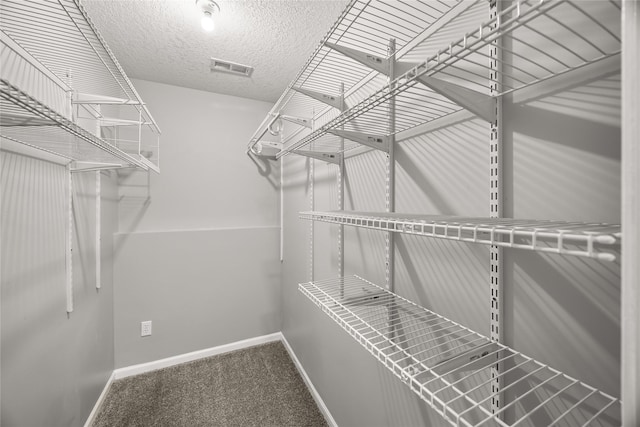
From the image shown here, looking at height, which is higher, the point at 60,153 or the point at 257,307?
the point at 60,153

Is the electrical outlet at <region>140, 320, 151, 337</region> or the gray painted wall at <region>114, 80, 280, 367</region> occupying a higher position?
the gray painted wall at <region>114, 80, 280, 367</region>

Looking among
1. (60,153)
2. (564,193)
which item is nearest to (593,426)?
(564,193)

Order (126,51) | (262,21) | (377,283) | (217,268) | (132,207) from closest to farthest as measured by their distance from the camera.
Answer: (377,283)
(262,21)
(126,51)
(132,207)
(217,268)

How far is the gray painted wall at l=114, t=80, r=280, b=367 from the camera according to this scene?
204cm

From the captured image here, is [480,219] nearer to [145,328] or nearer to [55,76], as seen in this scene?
[55,76]

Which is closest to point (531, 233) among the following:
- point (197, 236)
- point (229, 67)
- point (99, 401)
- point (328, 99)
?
point (328, 99)

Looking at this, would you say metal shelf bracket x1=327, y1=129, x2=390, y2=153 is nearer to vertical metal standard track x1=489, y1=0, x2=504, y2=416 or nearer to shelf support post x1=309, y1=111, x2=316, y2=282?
vertical metal standard track x1=489, y1=0, x2=504, y2=416

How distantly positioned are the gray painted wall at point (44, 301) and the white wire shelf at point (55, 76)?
19 cm

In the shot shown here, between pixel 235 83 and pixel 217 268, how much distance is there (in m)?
1.57

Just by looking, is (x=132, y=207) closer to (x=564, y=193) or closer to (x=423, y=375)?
(x=423, y=375)

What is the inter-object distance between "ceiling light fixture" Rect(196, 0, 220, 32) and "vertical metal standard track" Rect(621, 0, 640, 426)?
4.58ft

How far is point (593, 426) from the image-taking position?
50 cm

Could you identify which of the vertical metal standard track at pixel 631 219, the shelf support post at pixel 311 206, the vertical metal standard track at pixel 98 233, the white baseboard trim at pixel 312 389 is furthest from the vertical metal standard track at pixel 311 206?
the vertical metal standard track at pixel 631 219

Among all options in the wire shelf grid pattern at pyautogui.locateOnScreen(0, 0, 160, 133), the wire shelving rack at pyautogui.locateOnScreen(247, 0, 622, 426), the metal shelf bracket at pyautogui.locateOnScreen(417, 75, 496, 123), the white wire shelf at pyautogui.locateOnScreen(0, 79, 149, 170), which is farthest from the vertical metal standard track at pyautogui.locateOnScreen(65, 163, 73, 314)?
the metal shelf bracket at pyautogui.locateOnScreen(417, 75, 496, 123)
